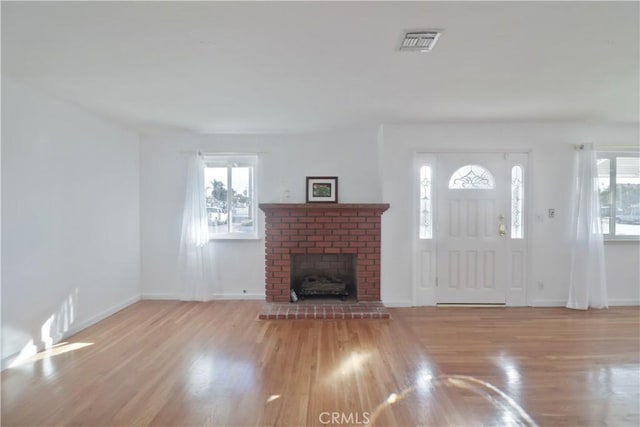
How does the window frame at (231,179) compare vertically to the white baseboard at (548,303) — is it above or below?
above

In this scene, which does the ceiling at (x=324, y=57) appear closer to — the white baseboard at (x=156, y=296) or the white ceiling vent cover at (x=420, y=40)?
the white ceiling vent cover at (x=420, y=40)

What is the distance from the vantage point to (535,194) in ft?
12.6

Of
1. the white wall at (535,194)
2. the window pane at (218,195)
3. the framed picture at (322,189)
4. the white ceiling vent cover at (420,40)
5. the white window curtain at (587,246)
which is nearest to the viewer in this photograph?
the white ceiling vent cover at (420,40)

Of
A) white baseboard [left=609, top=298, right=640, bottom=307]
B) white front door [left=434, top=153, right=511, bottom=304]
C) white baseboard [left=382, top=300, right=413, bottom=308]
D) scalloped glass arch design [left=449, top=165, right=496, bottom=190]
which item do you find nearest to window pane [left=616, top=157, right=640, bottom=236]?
white baseboard [left=609, top=298, right=640, bottom=307]

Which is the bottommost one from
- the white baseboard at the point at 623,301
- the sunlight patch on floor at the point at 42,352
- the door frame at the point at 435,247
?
the sunlight patch on floor at the point at 42,352

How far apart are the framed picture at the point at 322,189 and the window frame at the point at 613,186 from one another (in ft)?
11.3

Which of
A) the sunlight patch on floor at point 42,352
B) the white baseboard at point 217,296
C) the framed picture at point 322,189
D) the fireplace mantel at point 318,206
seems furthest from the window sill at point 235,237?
the sunlight patch on floor at point 42,352

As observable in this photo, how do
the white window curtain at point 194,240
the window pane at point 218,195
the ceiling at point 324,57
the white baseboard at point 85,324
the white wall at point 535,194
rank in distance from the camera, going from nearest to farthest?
the ceiling at point 324,57 < the white baseboard at point 85,324 < the white wall at point 535,194 < the white window curtain at point 194,240 < the window pane at point 218,195

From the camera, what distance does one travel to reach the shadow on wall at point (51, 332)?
2490 mm

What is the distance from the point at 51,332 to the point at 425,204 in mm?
4271

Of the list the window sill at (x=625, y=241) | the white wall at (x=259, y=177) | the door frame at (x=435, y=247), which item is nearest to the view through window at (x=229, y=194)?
the white wall at (x=259, y=177)

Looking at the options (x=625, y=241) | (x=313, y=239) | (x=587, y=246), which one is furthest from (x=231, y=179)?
(x=625, y=241)

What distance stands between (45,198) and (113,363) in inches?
64.5

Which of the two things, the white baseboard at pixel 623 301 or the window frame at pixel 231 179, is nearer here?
the white baseboard at pixel 623 301
